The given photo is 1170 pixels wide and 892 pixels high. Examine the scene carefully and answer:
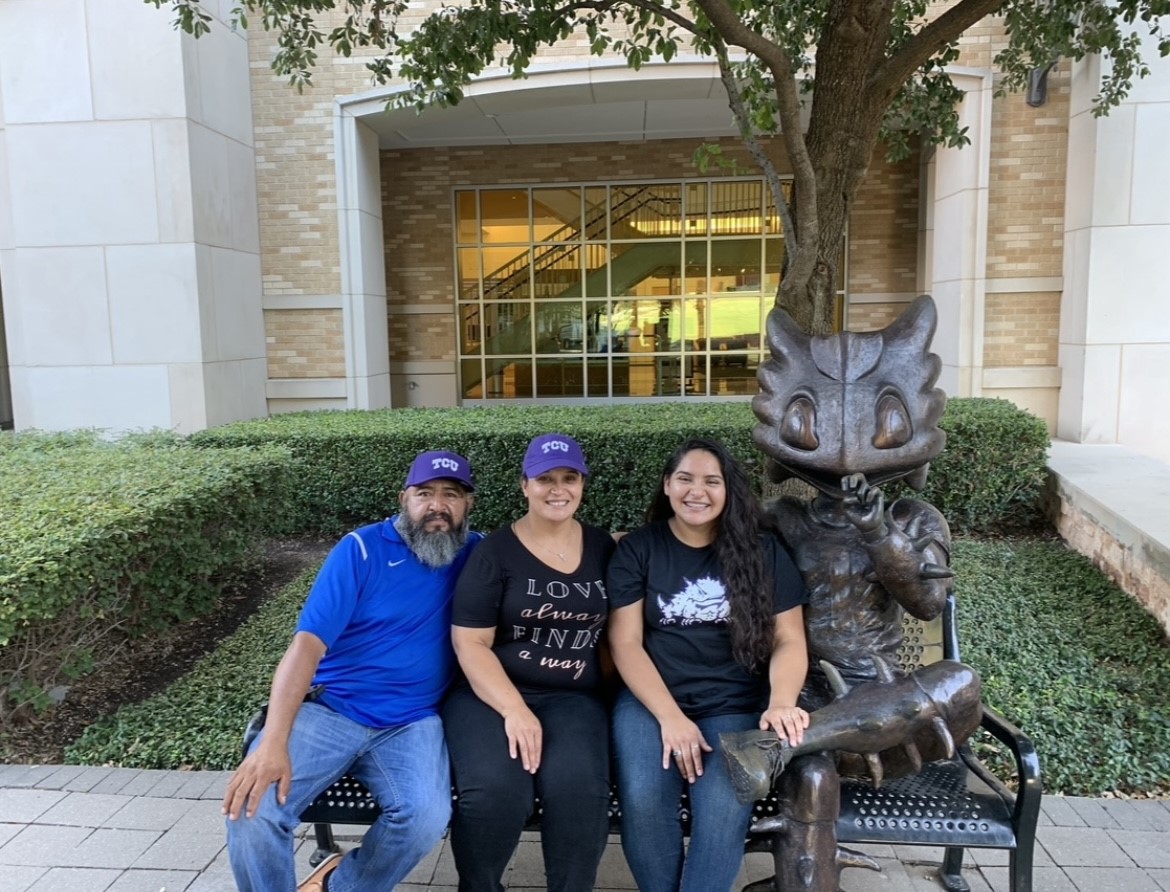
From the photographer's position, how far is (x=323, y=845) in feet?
9.46

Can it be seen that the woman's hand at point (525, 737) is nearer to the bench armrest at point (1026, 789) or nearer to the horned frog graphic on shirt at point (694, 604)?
the horned frog graphic on shirt at point (694, 604)

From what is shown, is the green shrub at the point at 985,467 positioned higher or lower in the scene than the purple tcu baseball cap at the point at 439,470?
lower

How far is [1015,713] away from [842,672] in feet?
5.98

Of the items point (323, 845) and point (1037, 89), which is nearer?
point (323, 845)

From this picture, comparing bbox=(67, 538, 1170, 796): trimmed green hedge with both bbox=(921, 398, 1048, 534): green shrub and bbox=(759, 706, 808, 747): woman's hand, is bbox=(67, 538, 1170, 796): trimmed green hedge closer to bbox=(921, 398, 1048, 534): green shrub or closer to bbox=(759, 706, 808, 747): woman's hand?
bbox=(921, 398, 1048, 534): green shrub

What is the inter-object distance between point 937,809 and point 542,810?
1119mm

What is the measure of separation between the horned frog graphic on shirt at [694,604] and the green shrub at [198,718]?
88.4 inches

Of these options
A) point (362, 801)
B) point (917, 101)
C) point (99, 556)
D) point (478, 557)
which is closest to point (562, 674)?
point (478, 557)

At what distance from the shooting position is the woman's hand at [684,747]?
235 cm

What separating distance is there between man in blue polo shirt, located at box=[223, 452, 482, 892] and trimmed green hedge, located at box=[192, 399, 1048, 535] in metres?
3.75

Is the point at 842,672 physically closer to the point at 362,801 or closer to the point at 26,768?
the point at 362,801

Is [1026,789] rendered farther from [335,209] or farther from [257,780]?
[335,209]

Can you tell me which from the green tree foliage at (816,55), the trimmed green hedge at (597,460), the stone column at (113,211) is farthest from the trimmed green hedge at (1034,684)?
the stone column at (113,211)

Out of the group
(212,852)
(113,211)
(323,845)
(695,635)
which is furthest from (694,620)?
(113,211)
